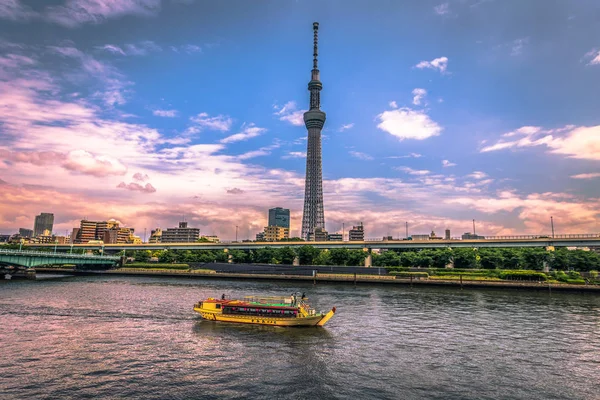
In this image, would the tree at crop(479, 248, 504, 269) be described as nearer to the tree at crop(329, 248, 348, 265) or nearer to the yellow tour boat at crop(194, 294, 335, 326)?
the tree at crop(329, 248, 348, 265)

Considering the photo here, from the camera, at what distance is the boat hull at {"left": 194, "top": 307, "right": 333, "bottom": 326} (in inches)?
1896

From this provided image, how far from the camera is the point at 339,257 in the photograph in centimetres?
13812

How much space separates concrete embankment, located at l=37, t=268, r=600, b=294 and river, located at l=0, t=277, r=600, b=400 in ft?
90.8

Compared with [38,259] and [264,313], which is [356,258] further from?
[38,259]

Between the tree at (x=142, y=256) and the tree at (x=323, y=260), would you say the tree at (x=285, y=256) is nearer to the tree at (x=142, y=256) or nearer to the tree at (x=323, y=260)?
the tree at (x=323, y=260)

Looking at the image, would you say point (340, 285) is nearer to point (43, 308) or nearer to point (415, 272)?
point (415, 272)

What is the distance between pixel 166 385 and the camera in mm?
27484

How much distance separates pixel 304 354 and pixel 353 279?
70.3 meters

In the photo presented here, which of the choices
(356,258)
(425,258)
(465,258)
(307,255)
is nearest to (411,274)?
(425,258)

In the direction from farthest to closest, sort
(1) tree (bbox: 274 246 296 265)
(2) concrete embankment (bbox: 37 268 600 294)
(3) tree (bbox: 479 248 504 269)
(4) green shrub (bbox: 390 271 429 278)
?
(1) tree (bbox: 274 246 296 265) → (3) tree (bbox: 479 248 504 269) → (4) green shrub (bbox: 390 271 429 278) → (2) concrete embankment (bbox: 37 268 600 294)

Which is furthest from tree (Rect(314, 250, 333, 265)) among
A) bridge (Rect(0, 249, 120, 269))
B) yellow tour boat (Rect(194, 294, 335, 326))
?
yellow tour boat (Rect(194, 294, 335, 326))

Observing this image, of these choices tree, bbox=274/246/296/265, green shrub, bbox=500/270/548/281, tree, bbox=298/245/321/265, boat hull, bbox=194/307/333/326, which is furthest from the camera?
tree, bbox=274/246/296/265

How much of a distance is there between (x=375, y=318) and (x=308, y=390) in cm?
2711

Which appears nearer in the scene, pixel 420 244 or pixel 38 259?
pixel 38 259
